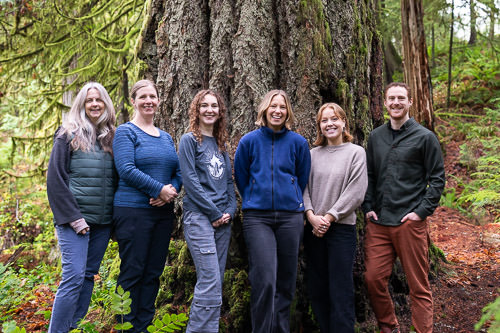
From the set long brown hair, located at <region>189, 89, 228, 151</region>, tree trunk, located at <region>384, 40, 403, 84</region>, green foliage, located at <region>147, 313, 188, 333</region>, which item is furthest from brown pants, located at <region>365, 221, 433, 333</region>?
tree trunk, located at <region>384, 40, 403, 84</region>

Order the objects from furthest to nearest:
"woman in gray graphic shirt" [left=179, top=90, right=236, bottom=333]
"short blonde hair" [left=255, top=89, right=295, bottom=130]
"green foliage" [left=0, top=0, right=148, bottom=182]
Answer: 1. "green foliage" [left=0, top=0, right=148, bottom=182]
2. "short blonde hair" [left=255, top=89, right=295, bottom=130]
3. "woman in gray graphic shirt" [left=179, top=90, right=236, bottom=333]

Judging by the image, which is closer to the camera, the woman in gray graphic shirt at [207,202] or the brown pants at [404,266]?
the woman in gray graphic shirt at [207,202]

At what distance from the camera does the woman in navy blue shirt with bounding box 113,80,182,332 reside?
3195mm

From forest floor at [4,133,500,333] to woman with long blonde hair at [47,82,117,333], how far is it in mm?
280

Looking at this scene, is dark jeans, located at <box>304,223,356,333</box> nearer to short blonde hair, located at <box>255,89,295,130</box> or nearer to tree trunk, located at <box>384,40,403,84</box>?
short blonde hair, located at <box>255,89,295,130</box>

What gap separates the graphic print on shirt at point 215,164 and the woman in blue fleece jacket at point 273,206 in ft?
0.55

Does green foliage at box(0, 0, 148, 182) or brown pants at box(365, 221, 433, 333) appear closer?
brown pants at box(365, 221, 433, 333)

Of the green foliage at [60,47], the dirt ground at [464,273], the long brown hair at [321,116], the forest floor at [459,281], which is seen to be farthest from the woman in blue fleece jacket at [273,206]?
the green foliage at [60,47]

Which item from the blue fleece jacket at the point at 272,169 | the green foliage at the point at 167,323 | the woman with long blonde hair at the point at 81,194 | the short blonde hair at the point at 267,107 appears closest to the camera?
the green foliage at the point at 167,323

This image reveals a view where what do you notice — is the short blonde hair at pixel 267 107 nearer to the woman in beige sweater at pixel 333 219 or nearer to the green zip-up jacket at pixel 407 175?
the woman in beige sweater at pixel 333 219

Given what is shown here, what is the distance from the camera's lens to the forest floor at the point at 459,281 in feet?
14.4

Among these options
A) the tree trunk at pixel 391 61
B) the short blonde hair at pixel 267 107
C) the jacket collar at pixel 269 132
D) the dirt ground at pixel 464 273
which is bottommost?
the dirt ground at pixel 464 273

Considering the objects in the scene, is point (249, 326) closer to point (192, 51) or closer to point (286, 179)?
point (286, 179)

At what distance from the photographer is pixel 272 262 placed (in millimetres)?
3270
